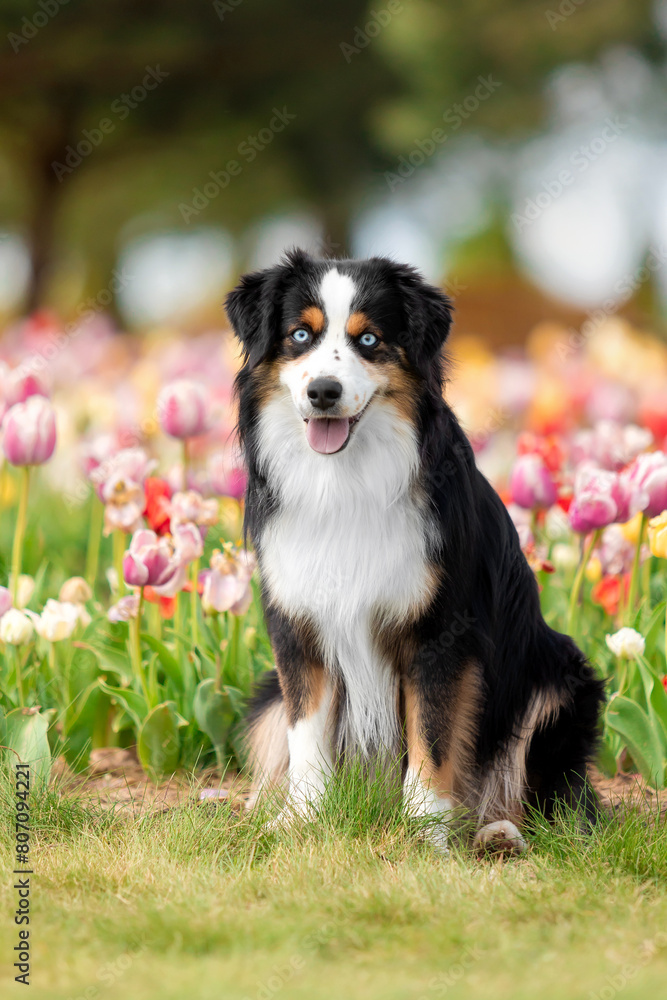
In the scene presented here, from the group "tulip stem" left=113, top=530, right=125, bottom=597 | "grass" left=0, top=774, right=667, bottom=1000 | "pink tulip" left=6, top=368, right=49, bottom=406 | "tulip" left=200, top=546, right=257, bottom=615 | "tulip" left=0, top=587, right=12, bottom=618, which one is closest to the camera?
"grass" left=0, top=774, right=667, bottom=1000

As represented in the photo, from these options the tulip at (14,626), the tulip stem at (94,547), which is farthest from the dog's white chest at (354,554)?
the tulip stem at (94,547)

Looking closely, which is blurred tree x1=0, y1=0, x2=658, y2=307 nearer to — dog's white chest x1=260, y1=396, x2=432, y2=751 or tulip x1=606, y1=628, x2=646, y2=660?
tulip x1=606, y1=628, x2=646, y2=660

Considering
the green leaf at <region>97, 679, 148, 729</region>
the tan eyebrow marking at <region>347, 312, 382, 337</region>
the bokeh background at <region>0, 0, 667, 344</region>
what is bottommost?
the green leaf at <region>97, 679, 148, 729</region>

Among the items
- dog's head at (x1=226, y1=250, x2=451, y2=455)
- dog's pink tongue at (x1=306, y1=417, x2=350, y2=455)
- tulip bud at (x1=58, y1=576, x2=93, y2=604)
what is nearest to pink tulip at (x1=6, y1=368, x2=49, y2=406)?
tulip bud at (x1=58, y1=576, x2=93, y2=604)

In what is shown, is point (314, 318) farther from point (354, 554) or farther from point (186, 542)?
point (186, 542)

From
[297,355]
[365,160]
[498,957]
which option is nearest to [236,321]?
[297,355]

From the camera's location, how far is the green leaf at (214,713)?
3.77 meters

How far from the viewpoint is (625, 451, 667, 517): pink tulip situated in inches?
145

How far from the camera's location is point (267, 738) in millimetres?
3623

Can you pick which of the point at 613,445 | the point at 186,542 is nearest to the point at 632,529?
the point at 613,445

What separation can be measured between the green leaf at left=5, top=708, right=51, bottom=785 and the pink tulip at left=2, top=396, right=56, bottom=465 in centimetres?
95

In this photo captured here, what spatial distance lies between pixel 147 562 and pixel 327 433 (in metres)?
0.83

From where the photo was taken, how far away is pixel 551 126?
13.0 metres

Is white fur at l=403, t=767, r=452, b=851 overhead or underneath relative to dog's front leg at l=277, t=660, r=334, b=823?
underneath
